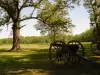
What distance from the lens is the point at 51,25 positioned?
119 feet

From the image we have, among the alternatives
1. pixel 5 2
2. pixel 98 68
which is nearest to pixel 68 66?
pixel 98 68

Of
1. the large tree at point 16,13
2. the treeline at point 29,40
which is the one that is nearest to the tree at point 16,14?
the large tree at point 16,13

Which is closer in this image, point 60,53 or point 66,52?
point 66,52

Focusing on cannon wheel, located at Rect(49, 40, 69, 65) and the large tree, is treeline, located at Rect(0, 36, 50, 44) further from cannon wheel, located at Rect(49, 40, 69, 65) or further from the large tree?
cannon wheel, located at Rect(49, 40, 69, 65)

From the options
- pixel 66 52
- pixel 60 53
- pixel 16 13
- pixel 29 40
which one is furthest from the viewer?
pixel 29 40

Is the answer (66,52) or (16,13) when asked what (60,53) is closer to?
(66,52)

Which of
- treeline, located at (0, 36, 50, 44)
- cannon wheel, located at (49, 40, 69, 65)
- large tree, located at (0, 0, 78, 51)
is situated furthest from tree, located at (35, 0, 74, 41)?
treeline, located at (0, 36, 50, 44)

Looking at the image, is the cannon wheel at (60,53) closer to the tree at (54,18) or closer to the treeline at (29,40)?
the tree at (54,18)

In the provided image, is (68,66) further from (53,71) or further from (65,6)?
(65,6)

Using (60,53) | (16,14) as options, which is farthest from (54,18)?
(60,53)

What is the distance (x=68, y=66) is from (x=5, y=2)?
18.1 m

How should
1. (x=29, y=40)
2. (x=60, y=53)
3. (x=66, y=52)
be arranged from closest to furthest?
(x=66, y=52)
(x=60, y=53)
(x=29, y=40)

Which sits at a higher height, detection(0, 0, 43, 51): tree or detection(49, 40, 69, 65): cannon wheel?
detection(0, 0, 43, 51): tree

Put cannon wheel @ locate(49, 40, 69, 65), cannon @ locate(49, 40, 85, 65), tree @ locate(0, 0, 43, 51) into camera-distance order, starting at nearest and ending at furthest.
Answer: cannon @ locate(49, 40, 85, 65) < cannon wheel @ locate(49, 40, 69, 65) < tree @ locate(0, 0, 43, 51)
